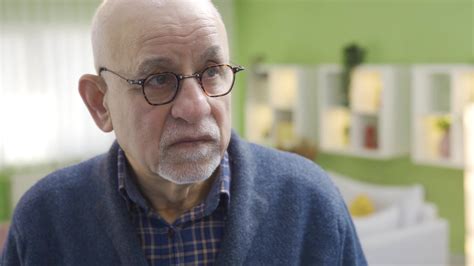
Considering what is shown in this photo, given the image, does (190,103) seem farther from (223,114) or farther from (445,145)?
(445,145)

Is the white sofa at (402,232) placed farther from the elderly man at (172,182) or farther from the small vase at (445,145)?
the elderly man at (172,182)

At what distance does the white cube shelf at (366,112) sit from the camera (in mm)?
5480

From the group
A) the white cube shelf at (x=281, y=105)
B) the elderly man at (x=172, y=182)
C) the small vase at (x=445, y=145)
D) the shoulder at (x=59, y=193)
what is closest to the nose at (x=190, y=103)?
the elderly man at (x=172, y=182)

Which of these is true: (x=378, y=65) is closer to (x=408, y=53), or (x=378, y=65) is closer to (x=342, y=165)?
(x=408, y=53)

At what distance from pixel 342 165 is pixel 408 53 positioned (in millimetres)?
1291

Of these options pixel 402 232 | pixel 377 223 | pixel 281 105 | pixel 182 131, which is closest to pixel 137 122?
pixel 182 131

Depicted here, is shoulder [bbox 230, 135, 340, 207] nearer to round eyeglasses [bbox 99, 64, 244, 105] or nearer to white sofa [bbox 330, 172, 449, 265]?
round eyeglasses [bbox 99, 64, 244, 105]

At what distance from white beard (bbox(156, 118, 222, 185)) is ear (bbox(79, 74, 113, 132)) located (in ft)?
0.58

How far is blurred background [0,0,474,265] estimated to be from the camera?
5.17 metres

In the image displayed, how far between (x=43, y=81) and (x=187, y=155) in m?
5.30

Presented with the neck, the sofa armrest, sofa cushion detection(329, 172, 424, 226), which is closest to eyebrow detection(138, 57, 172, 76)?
the neck

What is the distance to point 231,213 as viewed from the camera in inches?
49.9

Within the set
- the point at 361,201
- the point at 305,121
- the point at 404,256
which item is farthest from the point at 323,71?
the point at 404,256

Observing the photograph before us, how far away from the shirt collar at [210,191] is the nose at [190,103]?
0.21 meters
